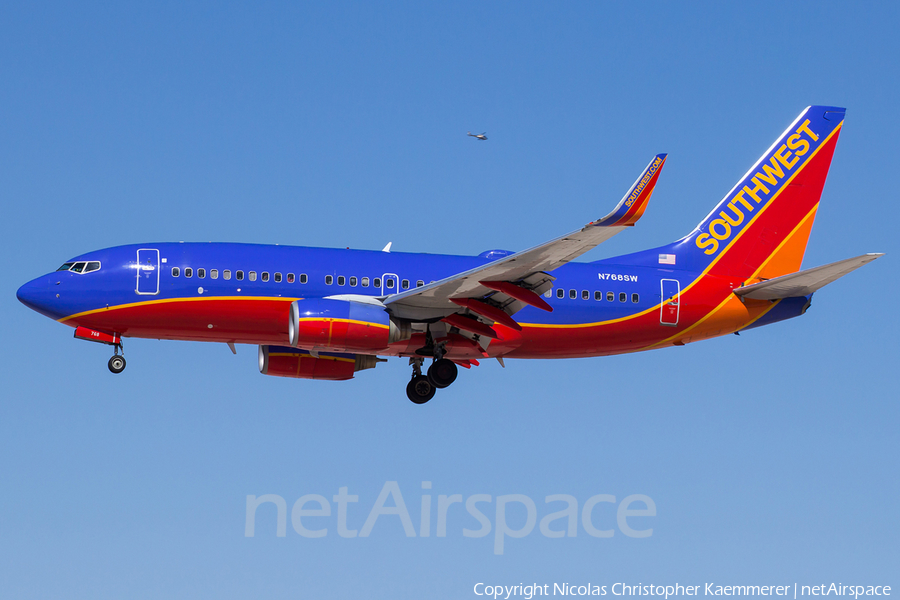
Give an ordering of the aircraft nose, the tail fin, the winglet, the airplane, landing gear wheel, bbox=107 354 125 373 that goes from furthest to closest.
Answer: the tail fin, landing gear wheel, bbox=107 354 125 373, the aircraft nose, the airplane, the winglet

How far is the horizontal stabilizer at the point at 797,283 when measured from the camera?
39.9 m

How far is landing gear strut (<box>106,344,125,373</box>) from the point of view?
39594 millimetres

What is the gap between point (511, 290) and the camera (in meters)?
36.8

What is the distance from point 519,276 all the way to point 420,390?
22.6 ft

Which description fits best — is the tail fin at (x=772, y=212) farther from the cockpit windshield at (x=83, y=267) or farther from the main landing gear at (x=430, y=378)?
the cockpit windshield at (x=83, y=267)

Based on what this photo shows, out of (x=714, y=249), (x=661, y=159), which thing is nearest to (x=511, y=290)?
(x=661, y=159)

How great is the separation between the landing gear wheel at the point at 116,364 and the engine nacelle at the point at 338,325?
594cm

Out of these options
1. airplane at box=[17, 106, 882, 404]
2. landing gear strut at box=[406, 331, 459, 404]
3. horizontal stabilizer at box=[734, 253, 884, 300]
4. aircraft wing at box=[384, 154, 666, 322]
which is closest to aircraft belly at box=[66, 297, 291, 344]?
airplane at box=[17, 106, 882, 404]

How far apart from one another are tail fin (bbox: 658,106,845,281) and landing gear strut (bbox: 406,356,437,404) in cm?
1019

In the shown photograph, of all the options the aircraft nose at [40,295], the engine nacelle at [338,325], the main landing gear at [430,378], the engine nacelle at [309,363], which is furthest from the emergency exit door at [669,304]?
the aircraft nose at [40,295]

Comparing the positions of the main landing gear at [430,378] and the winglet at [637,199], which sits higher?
the winglet at [637,199]

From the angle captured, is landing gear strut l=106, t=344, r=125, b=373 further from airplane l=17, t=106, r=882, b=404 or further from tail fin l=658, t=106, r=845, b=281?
tail fin l=658, t=106, r=845, b=281

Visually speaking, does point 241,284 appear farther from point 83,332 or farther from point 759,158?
point 759,158

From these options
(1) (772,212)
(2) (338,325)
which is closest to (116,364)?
(2) (338,325)
